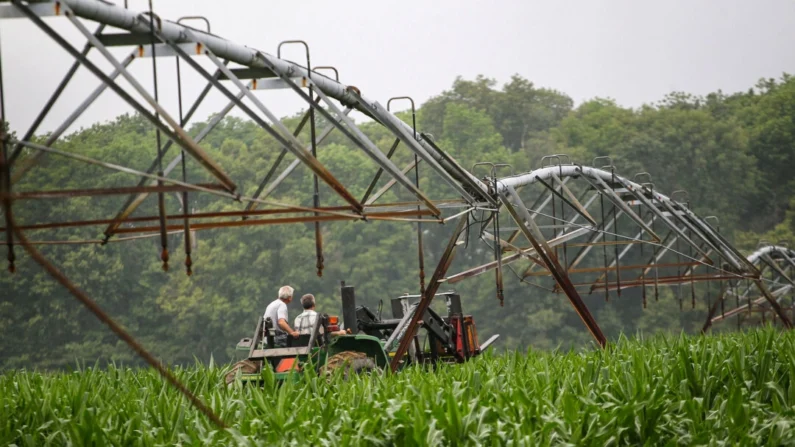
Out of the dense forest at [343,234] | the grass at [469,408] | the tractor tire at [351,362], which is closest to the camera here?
the grass at [469,408]

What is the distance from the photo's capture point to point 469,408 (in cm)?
1016

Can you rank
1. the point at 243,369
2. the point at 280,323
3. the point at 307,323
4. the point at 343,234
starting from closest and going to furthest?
the point at 243,369 < the point at 280,323 < the point at 307,323 < the point at 343,234

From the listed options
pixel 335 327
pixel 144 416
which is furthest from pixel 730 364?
pixel 144 416

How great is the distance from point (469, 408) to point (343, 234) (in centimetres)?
4779

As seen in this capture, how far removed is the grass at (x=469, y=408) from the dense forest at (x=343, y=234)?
34.9 m

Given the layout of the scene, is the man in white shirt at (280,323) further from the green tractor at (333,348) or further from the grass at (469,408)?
the grass at (469,408)

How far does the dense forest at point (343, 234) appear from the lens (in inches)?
1900

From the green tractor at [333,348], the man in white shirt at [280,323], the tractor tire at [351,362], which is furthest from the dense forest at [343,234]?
the tractor tire at [351,362]

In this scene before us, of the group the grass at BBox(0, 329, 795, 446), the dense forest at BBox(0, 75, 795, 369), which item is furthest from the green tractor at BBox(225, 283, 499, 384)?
the dense forest at BBox(0, 75, 795, 369)

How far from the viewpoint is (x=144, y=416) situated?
10984 millimetres

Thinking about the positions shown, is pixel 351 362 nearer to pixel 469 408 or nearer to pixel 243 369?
pixel 243 369

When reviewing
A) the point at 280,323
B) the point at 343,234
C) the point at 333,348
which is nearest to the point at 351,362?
the point at 333,348

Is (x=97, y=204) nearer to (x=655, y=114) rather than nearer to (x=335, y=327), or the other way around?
(x=655, y=114)

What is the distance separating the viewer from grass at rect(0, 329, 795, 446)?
32.4 ft
